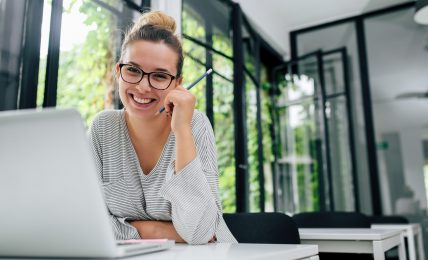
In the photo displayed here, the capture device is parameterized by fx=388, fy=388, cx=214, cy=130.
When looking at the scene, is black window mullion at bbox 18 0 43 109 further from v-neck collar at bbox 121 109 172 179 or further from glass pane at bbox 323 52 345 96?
glass pane at bbox 323 52 345 96

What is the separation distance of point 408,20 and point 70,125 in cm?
495

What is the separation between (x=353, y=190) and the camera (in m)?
4.54

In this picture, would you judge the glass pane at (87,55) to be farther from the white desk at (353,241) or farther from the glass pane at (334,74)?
the glass pane at (334,74)

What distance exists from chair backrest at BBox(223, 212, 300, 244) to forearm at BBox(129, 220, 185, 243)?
0.47 meters

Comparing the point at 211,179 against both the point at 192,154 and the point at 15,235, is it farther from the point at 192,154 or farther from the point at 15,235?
the point at 15,235

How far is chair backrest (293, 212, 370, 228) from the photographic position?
6.52 feet

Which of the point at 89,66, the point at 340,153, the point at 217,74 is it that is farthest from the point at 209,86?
the point at 340,153

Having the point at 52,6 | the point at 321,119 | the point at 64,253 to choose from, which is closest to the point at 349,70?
the point at 321,119

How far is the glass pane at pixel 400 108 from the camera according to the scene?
425 cm

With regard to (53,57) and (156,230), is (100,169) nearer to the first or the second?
(156,230)

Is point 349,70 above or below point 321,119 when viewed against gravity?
above

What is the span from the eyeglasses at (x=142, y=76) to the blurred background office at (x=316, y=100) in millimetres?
1698

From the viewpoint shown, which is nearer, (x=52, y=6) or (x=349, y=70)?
(x=52, y=6)

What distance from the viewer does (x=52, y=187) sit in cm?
52
